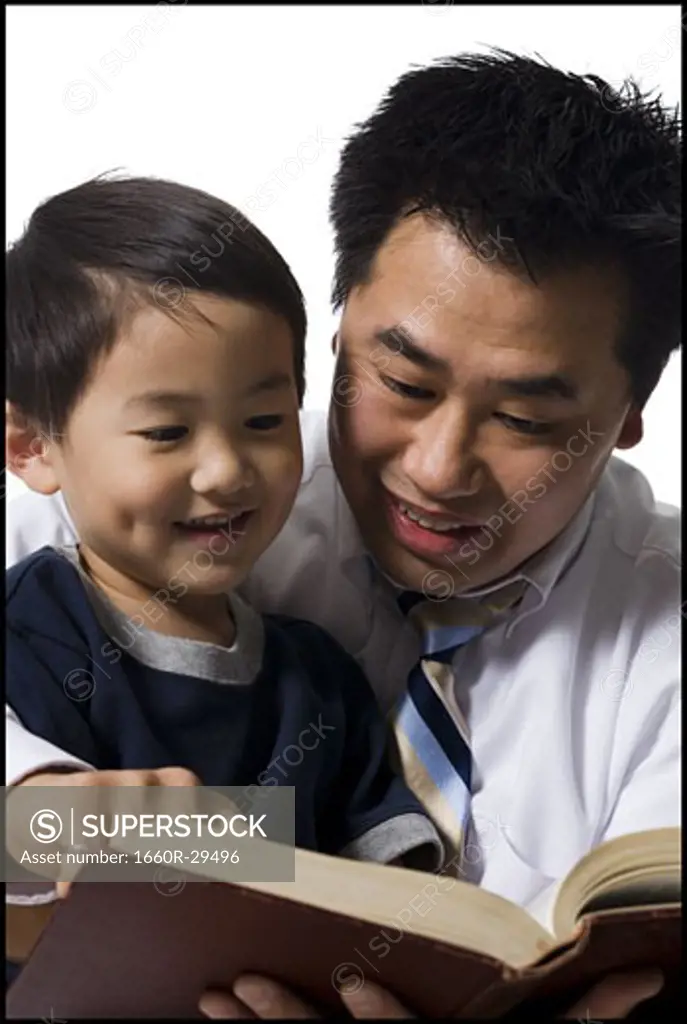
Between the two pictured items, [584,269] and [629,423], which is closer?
[584,269]

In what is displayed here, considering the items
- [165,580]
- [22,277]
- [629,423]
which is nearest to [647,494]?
[629,423]

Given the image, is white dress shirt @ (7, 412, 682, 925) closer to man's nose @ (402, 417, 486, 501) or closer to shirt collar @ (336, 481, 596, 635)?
shirt collar @ (336, 481, 596, 635)

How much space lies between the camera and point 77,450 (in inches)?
42.5

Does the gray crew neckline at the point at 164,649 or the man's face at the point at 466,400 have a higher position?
the man's face at the point at 466,400

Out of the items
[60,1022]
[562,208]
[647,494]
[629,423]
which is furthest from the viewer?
[647,494]

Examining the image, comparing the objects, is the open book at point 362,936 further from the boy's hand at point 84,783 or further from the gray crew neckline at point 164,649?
the gray crew neckline at point 164,649

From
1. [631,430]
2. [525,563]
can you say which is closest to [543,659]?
[525,563]

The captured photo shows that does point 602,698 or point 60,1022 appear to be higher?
point 602,698

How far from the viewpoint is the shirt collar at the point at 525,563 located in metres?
1.31

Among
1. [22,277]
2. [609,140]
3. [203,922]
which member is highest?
[609,140]

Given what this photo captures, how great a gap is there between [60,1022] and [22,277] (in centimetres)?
54

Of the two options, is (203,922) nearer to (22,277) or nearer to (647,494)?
(22,277)

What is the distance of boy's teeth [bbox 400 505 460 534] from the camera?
1204 mm

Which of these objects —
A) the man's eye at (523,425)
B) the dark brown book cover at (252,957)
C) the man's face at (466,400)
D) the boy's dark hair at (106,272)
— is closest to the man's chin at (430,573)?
the man's face at (466,400)
